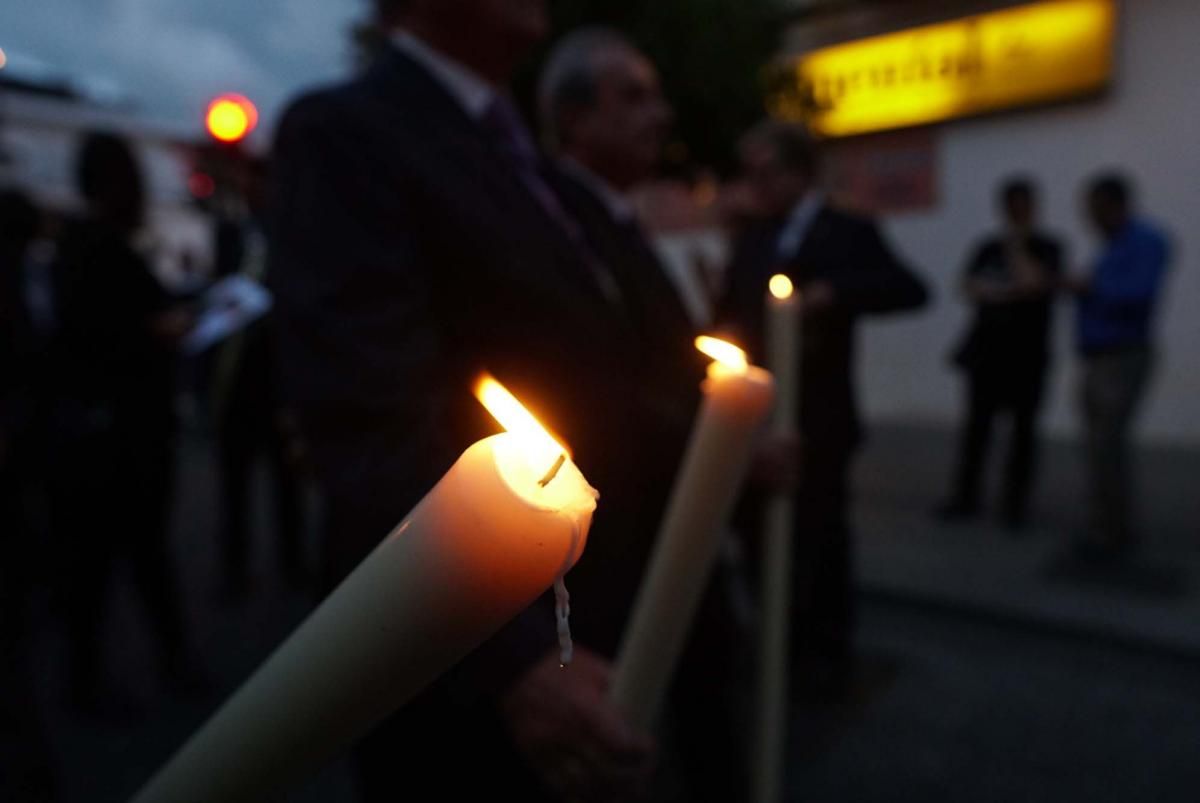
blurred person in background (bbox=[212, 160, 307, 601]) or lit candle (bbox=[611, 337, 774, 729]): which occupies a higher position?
lit candle (bbox=[611, 337, 774, 729])

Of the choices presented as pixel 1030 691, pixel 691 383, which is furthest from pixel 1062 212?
pixel 691 383

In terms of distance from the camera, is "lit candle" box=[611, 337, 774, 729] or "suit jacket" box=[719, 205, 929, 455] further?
"suit jacket" box=[719, 205, 929, 455]

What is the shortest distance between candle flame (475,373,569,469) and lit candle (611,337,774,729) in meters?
0.32

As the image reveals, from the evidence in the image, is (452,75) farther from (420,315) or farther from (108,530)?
(108,530)

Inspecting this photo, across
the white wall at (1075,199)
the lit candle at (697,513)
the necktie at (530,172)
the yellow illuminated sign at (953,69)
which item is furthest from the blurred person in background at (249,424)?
the white wall at (1075,199)

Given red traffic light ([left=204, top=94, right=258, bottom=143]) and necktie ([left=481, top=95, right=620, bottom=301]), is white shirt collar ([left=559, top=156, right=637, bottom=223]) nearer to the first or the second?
necktie ([left=481, top=95, right=620, bottom=301])

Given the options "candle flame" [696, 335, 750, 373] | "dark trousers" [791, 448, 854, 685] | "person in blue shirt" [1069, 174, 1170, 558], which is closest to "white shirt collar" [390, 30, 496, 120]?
"candle flame" [696, 335, 750, 373]

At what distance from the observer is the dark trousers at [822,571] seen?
10.2 feet

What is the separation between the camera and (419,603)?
11.7 inches

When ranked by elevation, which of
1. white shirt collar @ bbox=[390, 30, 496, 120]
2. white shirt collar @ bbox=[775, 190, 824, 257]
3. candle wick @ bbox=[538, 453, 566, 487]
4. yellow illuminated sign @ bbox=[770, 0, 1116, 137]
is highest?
yellow illuminated sign @ bbox=[770, 0, 1116, 137]

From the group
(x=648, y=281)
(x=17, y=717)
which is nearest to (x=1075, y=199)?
(x=648, y=281)

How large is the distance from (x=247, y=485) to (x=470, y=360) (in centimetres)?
371

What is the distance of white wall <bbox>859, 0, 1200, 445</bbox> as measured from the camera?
673cm

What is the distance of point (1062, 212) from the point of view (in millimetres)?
7449
